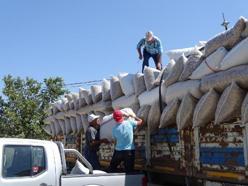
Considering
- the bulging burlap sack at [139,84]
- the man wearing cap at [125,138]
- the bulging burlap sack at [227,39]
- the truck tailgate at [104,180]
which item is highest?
the bulging burlap sack at [227,39]

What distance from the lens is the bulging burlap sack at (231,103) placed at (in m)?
3.92

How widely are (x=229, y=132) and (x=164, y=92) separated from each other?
1.35 m

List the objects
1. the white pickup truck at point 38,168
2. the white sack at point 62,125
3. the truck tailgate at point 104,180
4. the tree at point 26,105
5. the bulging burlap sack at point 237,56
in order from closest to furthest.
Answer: the bulging burlap sack at point 237,56, the white pickup truck at point 38,168, the truck tailgate at point 104,180, the white sack at point 62,125, the tree at point 26,105

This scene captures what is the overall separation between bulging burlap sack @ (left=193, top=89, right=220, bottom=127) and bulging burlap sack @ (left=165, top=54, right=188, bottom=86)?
690mm

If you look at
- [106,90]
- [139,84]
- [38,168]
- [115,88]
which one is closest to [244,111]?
[38,168]

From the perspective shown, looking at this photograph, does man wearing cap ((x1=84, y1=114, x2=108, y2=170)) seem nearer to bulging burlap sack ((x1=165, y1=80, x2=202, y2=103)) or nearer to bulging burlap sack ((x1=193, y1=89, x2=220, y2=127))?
bulging burlap sack ((x1=165, y1=80, x2=202, y2=103))

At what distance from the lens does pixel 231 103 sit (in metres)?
3.93

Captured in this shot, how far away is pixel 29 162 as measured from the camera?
14.5 ft

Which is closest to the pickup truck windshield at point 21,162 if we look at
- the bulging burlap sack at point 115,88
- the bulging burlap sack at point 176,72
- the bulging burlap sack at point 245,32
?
Answer: the bulging burlap sack at point 176,72

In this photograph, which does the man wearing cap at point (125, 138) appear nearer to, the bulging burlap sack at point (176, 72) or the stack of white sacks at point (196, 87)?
the stack of white sacks at point (196, 87)

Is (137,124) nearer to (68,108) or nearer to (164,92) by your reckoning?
(164,92)

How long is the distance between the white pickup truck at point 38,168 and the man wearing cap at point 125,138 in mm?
695

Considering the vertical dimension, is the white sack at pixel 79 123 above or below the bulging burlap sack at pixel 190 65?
below

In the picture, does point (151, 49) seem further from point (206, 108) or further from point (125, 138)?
point (206, 108)
